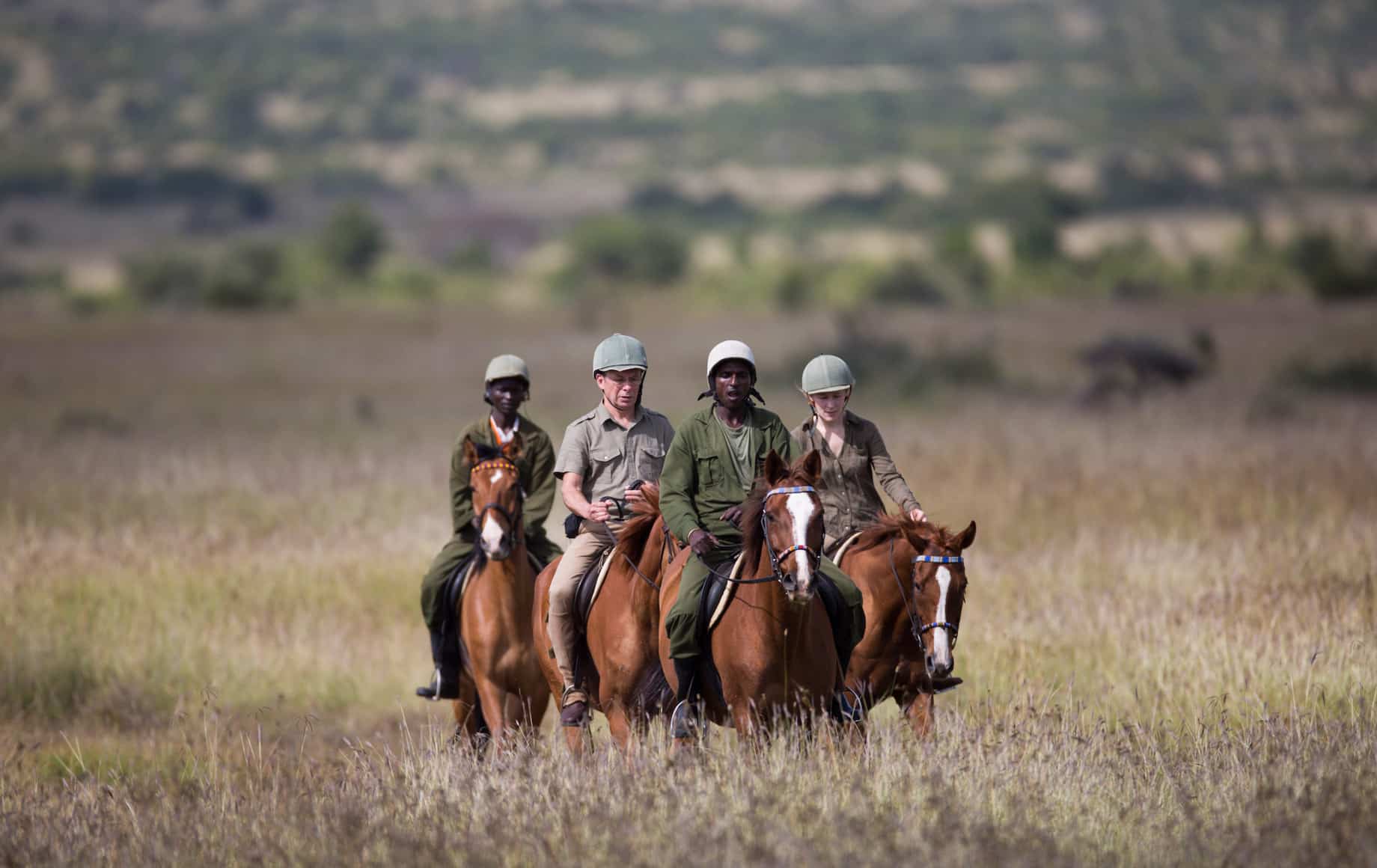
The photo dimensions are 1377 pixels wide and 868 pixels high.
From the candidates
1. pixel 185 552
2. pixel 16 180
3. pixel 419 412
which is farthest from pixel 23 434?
pixel 16 180

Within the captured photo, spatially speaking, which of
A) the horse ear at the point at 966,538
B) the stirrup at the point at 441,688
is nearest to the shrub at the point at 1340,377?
the horse ear at the point at 966,538

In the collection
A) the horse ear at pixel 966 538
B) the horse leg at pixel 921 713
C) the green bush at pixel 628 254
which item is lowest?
the horse leg at pixel 921 713

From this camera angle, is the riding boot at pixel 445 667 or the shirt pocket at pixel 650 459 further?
the riding boot at pixel 445 667

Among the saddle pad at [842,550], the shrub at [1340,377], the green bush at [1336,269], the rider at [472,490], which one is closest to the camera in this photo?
the saddle pad at [842,550]

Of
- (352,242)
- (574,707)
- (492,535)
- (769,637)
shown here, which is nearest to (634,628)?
(574,707)

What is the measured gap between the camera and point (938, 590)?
31.1 ft

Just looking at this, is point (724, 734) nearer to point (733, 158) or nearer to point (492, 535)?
point (492, 535)

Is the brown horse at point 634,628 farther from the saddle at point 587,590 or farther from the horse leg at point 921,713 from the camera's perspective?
the horse leg at point 921,713

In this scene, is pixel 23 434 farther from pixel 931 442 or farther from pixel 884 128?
pixel 884 128

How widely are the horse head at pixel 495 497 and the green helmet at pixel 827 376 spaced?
171 cm

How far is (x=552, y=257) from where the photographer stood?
111 m

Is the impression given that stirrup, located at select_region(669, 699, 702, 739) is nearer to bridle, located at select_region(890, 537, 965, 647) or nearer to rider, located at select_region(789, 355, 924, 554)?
bridle, located at select_region(890, 537, 965, 647)

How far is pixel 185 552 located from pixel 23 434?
12.4 m

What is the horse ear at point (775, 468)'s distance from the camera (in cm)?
843
